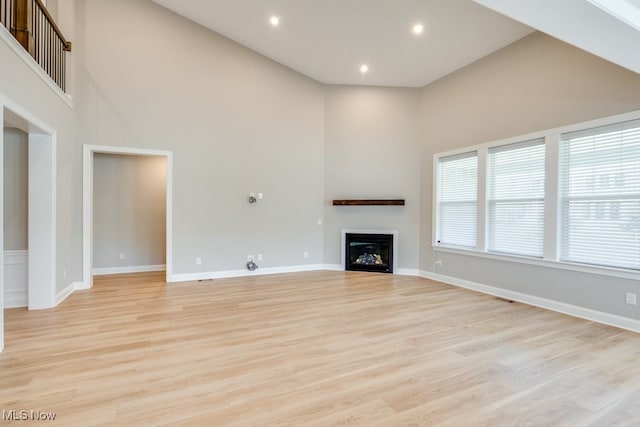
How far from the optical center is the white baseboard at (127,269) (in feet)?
19.1

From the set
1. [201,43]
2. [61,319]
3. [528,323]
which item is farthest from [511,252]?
[201,43]

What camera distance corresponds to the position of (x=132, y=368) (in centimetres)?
235

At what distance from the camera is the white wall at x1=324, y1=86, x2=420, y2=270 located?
6059 mm

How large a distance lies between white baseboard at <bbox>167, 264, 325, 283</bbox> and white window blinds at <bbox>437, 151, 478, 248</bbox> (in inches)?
105

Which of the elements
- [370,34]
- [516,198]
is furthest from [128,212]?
[516,198]

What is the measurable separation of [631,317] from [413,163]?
3827 millimetres

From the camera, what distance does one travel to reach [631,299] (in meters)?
3.24

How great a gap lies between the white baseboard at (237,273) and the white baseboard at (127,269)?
139 centimetres

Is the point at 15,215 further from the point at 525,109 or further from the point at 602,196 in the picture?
the point at 602,196

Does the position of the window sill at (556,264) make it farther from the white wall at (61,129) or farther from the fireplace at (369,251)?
the white wall at (61,129)

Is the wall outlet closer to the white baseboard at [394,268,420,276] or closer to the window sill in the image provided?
the window sill

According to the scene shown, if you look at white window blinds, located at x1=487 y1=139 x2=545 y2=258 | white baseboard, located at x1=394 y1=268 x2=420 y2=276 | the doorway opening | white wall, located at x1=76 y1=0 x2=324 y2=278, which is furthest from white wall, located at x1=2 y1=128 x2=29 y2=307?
white window blinds, located at x1=487 y1=139 x2=545 y2=258

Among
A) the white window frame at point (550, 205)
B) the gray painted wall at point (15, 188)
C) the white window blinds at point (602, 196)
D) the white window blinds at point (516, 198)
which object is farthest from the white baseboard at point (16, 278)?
the white window blinds at point (602, 196)

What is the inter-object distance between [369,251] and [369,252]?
0.02 m
